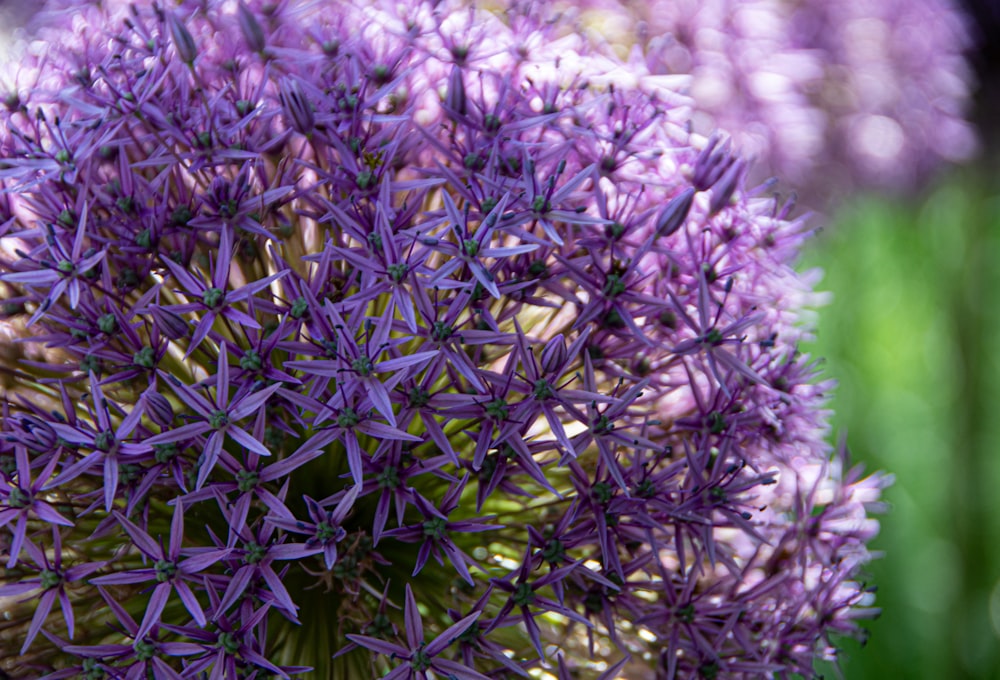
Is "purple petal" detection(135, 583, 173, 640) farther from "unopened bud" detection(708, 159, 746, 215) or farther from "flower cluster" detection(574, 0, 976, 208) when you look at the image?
"flower cluster" detection(574, 0, 976, 208)

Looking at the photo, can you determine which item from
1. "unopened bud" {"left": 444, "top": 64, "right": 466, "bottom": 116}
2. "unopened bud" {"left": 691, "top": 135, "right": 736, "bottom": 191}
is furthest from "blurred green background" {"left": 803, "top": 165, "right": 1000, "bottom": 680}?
"unopened bud" {"left": 444, "top": 64, "right": 466, "bottom": 116}

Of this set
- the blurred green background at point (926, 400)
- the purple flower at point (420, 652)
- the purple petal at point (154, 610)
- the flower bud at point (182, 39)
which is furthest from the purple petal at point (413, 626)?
the blurred green background at point (926, 400)

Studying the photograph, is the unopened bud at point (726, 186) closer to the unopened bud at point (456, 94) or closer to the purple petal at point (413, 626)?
the unopened bud at point (456, 94)

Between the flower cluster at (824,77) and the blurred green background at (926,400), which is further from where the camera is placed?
the blurred green background at (926,400)

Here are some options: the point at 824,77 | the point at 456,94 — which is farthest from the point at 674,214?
the point at 824,77

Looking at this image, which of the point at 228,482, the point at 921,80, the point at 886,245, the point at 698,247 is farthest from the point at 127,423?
the point at 886,245

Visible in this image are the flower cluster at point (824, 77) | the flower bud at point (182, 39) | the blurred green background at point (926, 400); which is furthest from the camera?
the blurred green background at point (926, 400)

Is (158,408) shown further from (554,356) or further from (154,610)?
(554,356)
